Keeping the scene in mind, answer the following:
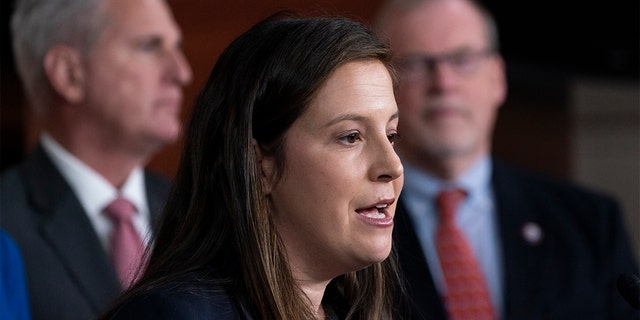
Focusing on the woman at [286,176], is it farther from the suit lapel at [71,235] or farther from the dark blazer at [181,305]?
the suit lapel at [71,235]

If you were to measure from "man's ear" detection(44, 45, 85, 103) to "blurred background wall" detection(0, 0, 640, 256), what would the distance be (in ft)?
3.78

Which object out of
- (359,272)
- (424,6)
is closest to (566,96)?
(424,6)

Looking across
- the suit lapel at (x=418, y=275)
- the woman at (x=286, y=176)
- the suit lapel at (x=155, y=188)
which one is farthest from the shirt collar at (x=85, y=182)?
the woman at (x=286, y=176)

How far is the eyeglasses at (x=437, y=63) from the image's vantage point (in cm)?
358

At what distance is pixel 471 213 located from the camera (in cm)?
345

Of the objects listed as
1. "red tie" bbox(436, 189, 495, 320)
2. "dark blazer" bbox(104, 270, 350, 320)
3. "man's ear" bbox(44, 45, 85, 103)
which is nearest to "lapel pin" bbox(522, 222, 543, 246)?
"red tie" bbox(436, 189, 495, 320)

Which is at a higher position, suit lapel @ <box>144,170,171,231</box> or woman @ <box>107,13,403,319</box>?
woman @ <box>107,13,403,319</box>

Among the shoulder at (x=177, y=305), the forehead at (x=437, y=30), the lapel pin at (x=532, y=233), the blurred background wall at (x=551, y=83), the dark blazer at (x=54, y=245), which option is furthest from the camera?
the blurred background wall at (x=551, y=83)

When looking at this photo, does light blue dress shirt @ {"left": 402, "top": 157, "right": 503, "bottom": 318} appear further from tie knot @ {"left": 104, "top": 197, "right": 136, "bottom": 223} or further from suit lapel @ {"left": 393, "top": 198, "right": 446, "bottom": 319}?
tie knot @ {"left": 104, "top": 197, "right": 136, "bottom": 223}

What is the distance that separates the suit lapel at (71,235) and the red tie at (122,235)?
0.10 meters

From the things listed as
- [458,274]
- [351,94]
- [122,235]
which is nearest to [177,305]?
[351,94]

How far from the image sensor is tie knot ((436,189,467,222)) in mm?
3402

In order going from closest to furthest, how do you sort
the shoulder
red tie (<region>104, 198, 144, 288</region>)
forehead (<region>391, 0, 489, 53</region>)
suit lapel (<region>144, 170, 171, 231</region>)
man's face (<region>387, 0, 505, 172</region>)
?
the shoulder
red tie (<region>104, 198, 144, 288</region>)
suit lapel (<region>144, 170, 171, 231</region>)
man's face (<region>387, 0, 505, 172</region>)
forehead (<region>391, 0, 489, 53</region>)

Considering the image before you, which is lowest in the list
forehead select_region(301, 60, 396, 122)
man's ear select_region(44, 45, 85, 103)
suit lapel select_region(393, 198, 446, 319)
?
suit lapel select_region(393, 198, 446, 319)
